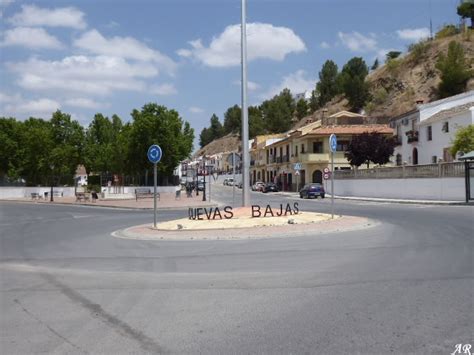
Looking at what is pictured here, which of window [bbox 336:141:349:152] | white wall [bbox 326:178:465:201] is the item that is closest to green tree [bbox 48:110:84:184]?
white wall [bbox 326:178:465:201]

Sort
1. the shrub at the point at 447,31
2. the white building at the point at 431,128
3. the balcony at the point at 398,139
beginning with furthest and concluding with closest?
1. the shrub at the point at 447,31
2. the balcony at the point at 398,139
3. the white building at the point at 431,128

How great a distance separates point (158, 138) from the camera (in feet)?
210

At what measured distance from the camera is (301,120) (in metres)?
125

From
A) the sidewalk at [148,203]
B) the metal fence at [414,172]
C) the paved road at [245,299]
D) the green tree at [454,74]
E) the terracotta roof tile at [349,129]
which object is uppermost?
the green tree at [454,74]

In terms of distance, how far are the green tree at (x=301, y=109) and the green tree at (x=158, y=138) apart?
6291 cm

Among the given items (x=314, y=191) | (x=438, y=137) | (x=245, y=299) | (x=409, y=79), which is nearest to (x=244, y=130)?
(x=245, y=299)

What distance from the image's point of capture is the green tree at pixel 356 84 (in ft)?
335

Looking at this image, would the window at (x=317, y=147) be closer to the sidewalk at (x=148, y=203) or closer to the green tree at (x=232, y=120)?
the sidewalk at (x=148, y=203)

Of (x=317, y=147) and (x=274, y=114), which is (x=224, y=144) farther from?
(x=317, y=147)

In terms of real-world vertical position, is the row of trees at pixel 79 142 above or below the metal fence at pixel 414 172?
above

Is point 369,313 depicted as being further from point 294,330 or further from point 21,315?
point 21,315

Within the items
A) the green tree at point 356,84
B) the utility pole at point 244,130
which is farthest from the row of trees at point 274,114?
the utility pole at point 244,130

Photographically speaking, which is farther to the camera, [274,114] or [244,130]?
[274,114]

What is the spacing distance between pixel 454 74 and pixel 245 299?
78865mm
